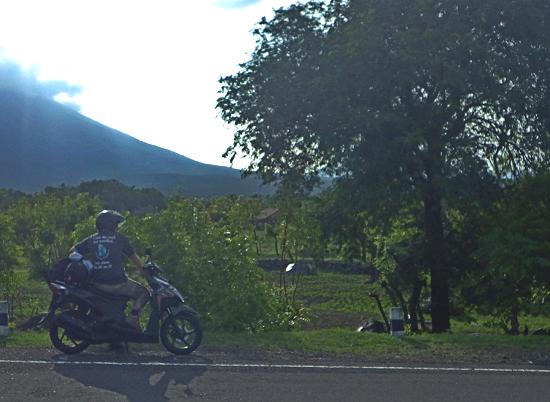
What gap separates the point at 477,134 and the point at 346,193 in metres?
2.98

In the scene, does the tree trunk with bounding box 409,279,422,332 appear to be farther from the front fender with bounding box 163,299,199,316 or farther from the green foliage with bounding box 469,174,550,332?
the front fender with bounding box 163,299,199,316

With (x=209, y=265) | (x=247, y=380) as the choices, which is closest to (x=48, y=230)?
(x=209, y=265)

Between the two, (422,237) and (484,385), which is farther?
(422,237)

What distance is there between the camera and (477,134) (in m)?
18.0

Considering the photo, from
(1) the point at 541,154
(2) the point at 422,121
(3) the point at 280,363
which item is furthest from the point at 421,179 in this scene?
(3) the point at 280,363

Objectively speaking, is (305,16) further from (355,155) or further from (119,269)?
(119,269)

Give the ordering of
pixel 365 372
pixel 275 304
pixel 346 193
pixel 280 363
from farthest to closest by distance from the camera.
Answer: pixel 346 193 → pixel 275 304 → pixel 280 363 → pixel 365 372

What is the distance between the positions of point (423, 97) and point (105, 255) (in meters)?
8.83

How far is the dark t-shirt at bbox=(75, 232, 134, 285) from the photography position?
35.2 feet

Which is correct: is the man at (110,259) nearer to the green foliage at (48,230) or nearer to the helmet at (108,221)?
the helmet at (108,221)

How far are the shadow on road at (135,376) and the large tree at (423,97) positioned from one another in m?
7.49

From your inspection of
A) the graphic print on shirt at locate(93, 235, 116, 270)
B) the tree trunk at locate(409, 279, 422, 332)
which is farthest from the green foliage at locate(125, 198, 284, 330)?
the tree trunk at locate(409, 279, 422, 332)

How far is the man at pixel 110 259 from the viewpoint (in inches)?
423

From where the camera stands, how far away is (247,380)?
29.6 feet
